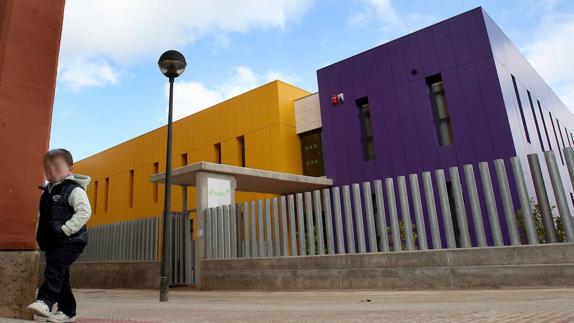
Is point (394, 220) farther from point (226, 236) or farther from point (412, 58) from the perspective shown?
point (412, 58)

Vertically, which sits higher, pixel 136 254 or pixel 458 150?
pixel 458 150

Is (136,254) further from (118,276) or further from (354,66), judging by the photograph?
(354,66)

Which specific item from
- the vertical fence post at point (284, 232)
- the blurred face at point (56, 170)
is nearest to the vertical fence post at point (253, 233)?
the vertical fence post at point (284, 232)

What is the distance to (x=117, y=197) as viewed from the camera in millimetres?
24344

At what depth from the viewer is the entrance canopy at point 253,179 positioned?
10.9 meters

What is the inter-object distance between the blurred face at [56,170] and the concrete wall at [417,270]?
566cm

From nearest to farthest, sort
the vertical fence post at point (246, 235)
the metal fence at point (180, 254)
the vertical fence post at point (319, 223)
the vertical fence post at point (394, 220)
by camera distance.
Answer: the vertical fence post at point (394, 220) → the vertical fence post at point (319, 223) → the vertical fence post at point (246, 235) → the metal fence at point (180, 254)

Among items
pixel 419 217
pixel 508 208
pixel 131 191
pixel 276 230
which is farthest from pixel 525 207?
pixel 131 191

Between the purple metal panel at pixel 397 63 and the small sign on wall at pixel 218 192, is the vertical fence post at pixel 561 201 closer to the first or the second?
the small sign on wall at pixel 218 192

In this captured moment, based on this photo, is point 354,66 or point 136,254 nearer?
point 136,254

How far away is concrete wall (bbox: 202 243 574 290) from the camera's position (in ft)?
19.1

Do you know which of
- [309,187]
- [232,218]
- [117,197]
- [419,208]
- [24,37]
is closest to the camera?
[24,37]

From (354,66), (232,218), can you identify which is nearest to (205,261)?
(232,218)

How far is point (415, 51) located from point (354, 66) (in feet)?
7.81
